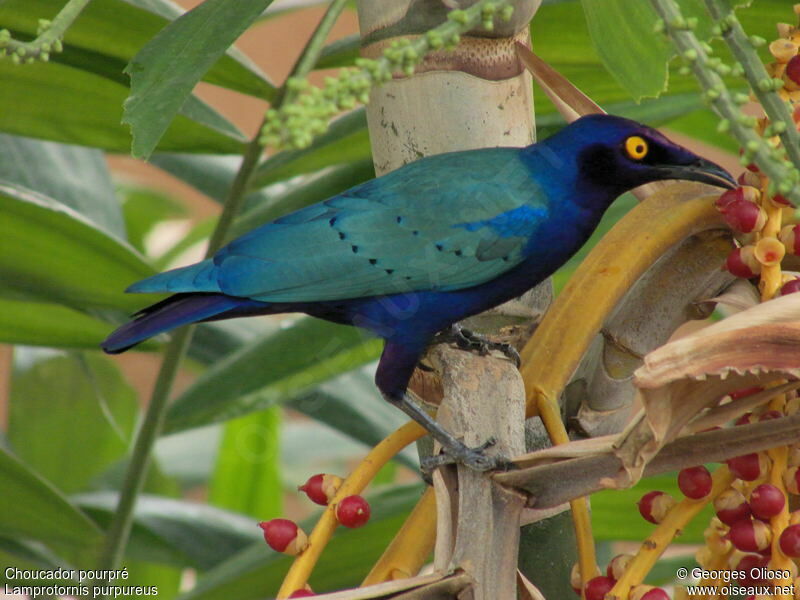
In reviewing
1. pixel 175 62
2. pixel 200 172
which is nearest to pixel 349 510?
pixel 175 62

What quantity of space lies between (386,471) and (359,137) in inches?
27.9

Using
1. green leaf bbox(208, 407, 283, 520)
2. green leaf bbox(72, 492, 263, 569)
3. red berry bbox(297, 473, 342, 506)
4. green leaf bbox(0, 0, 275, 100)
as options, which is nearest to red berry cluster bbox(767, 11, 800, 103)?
red berry bbox(297, 473, 342, 506)

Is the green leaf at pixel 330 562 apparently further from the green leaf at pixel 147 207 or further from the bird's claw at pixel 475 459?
the green leaf at pixel 147 207

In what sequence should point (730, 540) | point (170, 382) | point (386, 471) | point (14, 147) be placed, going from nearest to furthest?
point (730, 540) → point (170, 382) → point (14, 147) → point (386, 471)

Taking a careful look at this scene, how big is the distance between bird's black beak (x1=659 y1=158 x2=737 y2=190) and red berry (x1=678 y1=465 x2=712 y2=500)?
0.18 meters

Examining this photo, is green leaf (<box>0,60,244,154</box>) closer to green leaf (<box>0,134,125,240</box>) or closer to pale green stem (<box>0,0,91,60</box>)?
green leaf (<box>0,134,125,240</box>)

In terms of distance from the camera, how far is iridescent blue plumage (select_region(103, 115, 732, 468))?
0.66 m

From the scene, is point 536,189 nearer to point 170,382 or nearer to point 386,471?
point 170,382

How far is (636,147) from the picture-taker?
0.66m

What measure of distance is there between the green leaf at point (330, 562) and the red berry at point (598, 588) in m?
0.39

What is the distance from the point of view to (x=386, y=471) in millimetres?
1487

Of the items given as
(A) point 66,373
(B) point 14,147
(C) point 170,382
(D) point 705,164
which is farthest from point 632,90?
(A) point 66,373

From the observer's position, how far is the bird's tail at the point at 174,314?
639 mm

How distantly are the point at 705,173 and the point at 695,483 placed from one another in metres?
0.20
